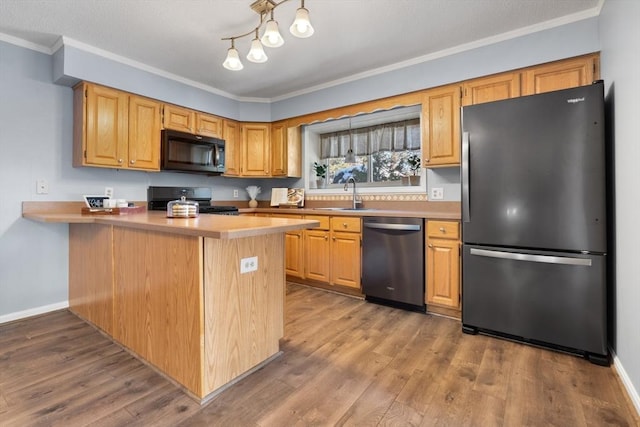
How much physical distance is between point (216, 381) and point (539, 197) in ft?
7.27

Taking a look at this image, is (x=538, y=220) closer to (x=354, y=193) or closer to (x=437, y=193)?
(x=437, y=193)

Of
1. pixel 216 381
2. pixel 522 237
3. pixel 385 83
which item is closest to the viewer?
pixel 216 381

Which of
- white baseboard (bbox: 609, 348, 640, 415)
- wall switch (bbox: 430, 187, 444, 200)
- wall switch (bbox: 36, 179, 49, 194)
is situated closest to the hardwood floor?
white baseboard (bbox: 609, 348, 640, 415)

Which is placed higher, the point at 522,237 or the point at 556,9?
the point at 556,9

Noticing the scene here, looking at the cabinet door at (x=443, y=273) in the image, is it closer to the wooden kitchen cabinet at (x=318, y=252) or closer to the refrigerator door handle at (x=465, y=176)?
the refrigerator door handle at (x=465, y=176)

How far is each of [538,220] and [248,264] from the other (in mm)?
1864

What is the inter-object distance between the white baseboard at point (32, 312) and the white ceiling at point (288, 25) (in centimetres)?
228

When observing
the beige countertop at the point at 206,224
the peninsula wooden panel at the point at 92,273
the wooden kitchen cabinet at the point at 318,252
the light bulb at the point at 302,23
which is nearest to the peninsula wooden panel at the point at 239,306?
the beige countertop at the point at 206,224

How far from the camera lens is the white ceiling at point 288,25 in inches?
84.8

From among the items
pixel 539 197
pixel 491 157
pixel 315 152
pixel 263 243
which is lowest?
pixel 263 243

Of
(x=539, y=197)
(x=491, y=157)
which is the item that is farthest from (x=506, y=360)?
(x=491, y=157)

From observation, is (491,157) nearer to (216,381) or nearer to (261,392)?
(261,392)

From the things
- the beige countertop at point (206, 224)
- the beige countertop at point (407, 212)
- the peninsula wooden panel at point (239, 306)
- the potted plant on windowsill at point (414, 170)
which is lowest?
the peninsula wooden panel at point (239, 306)

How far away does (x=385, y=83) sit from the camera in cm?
314
